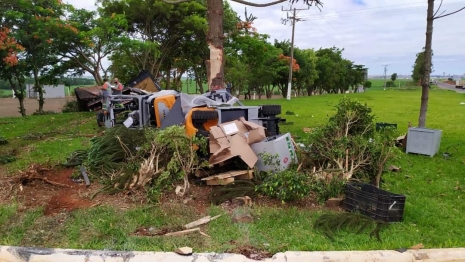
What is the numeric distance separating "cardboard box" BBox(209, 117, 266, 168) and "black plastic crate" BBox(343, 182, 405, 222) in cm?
130

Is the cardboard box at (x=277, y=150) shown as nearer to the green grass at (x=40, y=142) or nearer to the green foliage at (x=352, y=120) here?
the green foliage at (x=352, y=120)

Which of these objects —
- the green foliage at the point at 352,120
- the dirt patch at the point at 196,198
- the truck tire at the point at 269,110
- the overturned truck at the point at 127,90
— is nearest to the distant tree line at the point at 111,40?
the overturned truck at the point at 127,90

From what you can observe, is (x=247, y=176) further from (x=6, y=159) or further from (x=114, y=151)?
(x=6, y=159)

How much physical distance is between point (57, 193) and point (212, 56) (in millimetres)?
4447

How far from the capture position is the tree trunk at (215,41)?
24.9 feet

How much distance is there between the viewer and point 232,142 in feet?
14.9

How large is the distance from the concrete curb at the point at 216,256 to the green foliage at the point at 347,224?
384mm

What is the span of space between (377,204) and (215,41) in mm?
5220

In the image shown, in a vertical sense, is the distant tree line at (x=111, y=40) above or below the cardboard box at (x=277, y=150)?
above

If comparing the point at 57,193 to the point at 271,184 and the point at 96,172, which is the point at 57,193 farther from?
the point at 271,184

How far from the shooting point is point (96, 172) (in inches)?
193

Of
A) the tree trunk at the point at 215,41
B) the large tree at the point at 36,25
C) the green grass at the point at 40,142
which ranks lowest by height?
the green grass at the point at 40,142

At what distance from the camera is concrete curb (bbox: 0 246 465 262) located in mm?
2799

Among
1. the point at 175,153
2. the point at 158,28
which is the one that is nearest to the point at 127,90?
the point at 175,153
